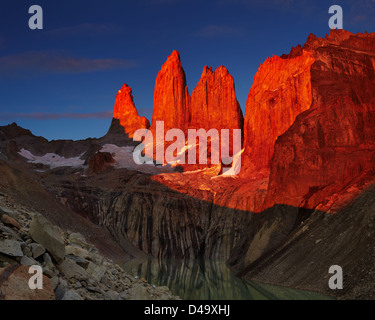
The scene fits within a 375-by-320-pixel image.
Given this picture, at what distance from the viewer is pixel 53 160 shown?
14288 cm

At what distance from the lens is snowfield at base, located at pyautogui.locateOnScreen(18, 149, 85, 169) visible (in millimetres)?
133762

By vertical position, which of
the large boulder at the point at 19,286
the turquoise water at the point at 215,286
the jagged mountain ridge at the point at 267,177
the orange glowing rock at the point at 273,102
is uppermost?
the orange glowing rock at the point at 273,102

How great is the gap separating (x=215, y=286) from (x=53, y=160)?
4287 inches

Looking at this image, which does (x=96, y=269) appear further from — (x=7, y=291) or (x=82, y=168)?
(x=82, y=168)

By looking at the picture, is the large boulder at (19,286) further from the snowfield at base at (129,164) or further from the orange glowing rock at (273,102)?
the snowfield at base at (129,164)

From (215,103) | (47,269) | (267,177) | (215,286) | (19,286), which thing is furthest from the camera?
(215,103)

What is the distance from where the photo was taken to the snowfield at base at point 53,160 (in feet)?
439

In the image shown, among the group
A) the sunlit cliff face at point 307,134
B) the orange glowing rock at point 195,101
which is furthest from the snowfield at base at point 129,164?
the orange glowing rock at point 195,101

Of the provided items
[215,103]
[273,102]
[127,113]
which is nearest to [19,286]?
[273,102]

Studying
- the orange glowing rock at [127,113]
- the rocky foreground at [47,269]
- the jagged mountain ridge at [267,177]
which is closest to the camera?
the rocky foreground at [47,269]

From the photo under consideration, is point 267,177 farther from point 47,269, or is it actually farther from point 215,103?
point 47,269

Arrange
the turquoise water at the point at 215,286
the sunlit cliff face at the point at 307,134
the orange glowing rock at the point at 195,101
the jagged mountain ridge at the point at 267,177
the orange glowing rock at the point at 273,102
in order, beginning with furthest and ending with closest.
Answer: the orange glowing rock at the point at 195,101 < the orange glowing rock at the point at 273,102 < the jagged mountain ridge at the point at 267,177 < the sunlit cliff face at the point at 307,134 < the turquoise water at the point at 215,286

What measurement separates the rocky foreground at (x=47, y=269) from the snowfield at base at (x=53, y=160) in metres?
115
